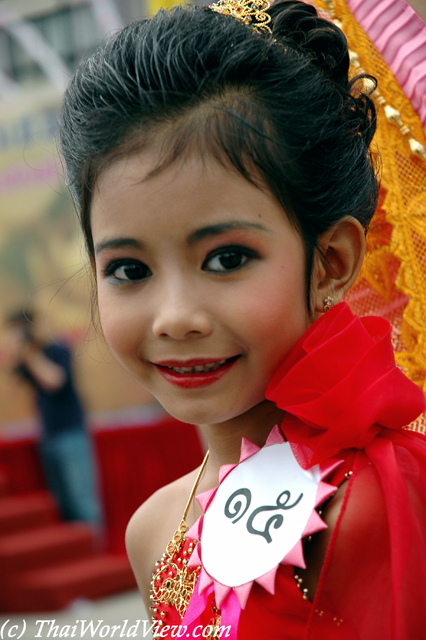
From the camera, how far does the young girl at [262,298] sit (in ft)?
2.52

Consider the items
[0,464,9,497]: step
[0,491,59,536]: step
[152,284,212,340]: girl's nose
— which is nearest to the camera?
[152,284,212,340]: girl's nose

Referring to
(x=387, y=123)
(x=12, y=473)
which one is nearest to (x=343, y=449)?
(x=387, y=123)

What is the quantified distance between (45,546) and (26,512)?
1.19ft

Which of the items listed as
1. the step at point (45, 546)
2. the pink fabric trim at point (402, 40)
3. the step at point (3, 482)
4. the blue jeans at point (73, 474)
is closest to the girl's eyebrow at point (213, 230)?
the pink fabric trim at point (402, 40)

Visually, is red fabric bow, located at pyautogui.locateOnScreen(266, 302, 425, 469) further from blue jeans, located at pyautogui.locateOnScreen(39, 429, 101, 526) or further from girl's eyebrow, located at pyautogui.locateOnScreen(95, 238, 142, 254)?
blue jeans, located at pyautogui.locateOnScreen(39, 429, 101, 526)

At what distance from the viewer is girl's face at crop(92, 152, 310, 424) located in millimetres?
846

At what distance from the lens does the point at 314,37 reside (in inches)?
39.1

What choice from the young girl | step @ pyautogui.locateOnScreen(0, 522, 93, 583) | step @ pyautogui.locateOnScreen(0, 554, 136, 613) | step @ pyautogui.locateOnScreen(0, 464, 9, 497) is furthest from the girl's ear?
step @ pyautogui.locateOnScreen(0, 464, 9, 497)

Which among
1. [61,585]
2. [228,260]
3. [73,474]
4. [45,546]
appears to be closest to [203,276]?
[228,260]

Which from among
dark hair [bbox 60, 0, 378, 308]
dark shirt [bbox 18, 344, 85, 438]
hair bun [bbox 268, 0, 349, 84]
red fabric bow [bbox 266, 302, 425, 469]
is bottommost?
dark shirt [bbox 18, 344, 85, 438]

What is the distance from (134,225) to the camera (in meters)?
0.88

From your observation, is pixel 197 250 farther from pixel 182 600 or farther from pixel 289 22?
pixel 182 600

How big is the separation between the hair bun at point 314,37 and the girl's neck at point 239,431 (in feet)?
1.73

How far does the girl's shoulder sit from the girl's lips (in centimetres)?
39
